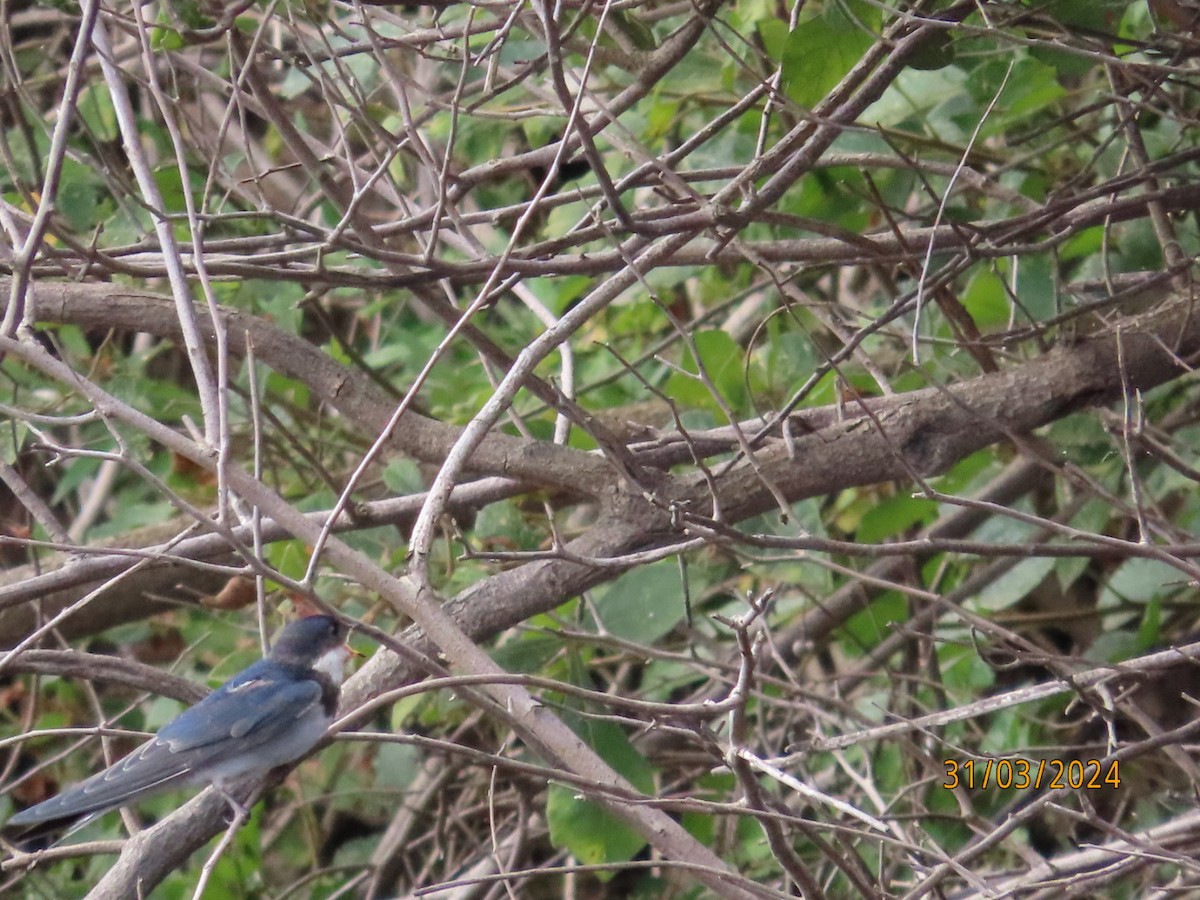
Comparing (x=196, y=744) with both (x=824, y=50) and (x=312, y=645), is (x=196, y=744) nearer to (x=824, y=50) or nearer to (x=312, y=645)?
(x=312, y=645)

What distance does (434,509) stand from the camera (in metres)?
1.71

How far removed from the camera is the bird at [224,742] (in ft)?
8.16

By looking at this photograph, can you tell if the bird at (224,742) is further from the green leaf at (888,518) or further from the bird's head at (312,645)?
the green leaf at (888,518)

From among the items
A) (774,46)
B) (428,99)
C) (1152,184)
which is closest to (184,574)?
(428,99)

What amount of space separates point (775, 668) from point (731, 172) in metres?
1.75

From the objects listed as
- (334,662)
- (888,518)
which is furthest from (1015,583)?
(334,662)

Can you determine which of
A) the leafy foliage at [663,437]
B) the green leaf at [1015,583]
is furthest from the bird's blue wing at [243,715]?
the green leaf at [1015,583]

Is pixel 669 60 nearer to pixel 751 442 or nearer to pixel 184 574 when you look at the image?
pixel 751 442

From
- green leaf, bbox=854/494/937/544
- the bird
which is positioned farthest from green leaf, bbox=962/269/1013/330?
the bird

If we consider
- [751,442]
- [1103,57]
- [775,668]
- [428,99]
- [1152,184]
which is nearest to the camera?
[1103,57]

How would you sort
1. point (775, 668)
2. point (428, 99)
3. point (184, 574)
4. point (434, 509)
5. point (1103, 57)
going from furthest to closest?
point (775, 668), point (184, 574), point (428, 99), point (1103, 57), point (434, 509)
